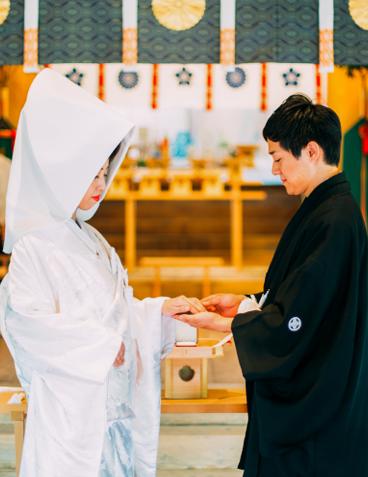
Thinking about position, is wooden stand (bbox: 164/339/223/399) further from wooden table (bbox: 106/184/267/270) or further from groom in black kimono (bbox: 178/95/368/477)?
wooden table (bbox: 106/184/267/270)

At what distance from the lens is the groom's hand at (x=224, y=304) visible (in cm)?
347

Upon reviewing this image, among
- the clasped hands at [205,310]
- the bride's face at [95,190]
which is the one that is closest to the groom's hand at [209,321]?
the clasped hands at [205,310]

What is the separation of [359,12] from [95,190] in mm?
1894

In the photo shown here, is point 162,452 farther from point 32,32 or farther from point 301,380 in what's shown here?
point 32,32

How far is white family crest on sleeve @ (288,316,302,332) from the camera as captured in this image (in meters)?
2.68

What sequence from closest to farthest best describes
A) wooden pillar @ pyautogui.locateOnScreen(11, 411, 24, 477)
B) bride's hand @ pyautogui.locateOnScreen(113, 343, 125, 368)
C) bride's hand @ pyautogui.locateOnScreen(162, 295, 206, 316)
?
1. bride's hand @ pyautogui.locateOnScreen(113, 343, 125, 368)
2. bride's hand @ pyautogui.locateOnScreen(162, 295, 206, 316)
3. wooden pillar @ pyautogui.locateOnScreen(11, 411, 24, 477)

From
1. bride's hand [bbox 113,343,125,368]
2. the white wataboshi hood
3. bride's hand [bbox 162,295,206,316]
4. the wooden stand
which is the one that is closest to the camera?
the white wataboshi hood

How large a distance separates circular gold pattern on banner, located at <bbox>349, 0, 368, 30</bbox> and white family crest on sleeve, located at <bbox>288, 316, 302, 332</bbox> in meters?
1.99

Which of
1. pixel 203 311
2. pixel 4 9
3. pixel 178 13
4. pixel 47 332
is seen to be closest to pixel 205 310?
pixel 203 311

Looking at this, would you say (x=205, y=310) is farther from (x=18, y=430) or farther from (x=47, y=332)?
(x=18, y=430)

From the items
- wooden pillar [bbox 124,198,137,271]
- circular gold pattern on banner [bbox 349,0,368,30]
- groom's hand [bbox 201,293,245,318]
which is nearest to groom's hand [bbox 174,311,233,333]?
groom's hand [bbox 201,293,245,318]

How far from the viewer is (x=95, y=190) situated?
3.10m

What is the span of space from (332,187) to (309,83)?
11.1 ft

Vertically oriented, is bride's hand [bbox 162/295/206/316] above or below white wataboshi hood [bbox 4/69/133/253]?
below
